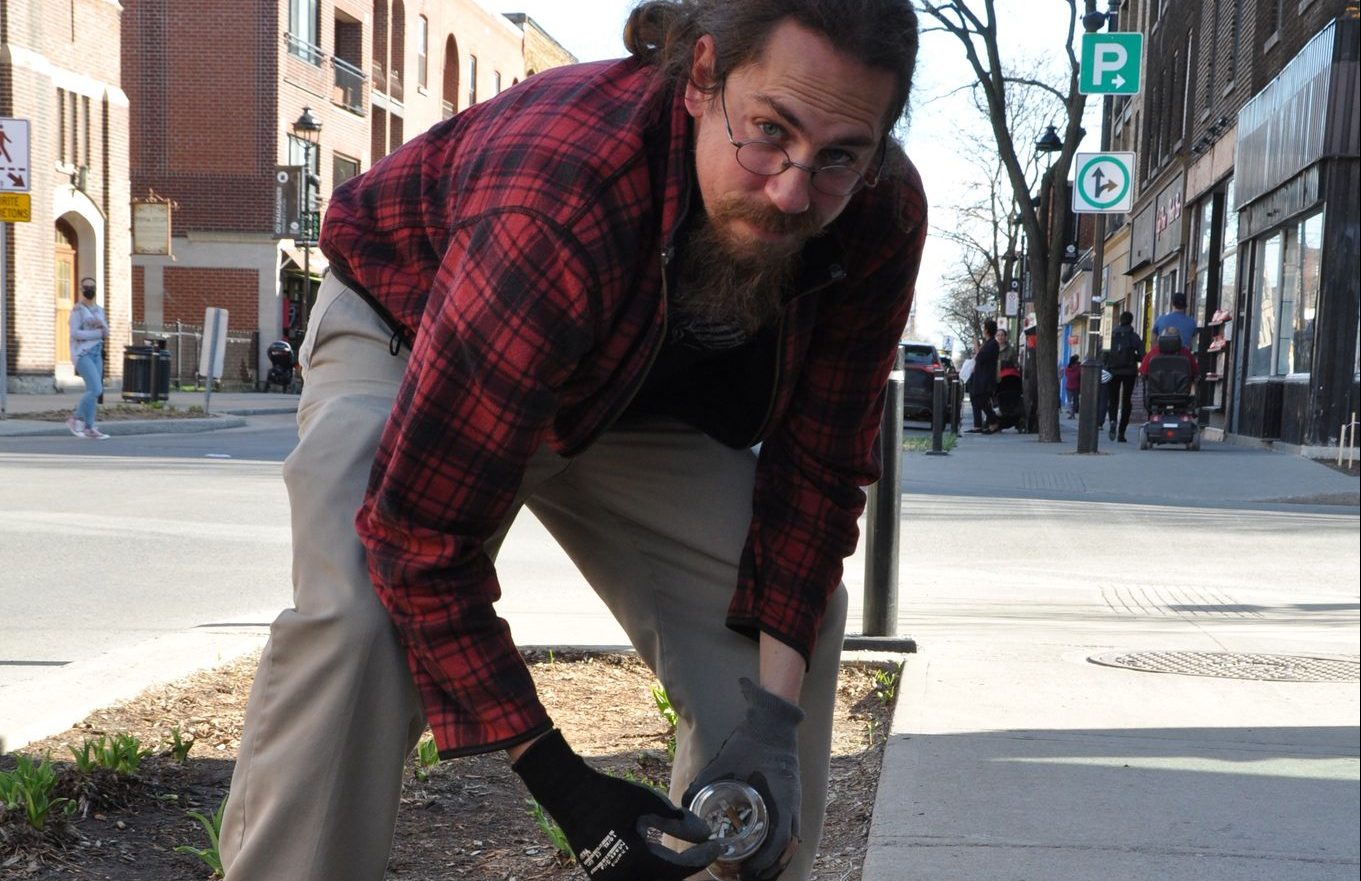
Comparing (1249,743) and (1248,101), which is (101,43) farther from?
(1249,743)

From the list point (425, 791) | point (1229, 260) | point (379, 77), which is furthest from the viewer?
point (379, 77)

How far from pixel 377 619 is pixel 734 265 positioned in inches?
29.1

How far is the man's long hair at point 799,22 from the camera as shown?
202 centimetres

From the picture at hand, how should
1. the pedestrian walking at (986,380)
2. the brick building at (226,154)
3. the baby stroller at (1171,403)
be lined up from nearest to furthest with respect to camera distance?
the baby stroller at (1171,403) < the pedestrian walking at (986,380) < the brick building at (226,154)

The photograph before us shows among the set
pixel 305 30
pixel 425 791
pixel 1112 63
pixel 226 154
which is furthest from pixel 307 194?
pixel 425 791

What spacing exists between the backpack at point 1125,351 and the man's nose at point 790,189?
Answer: 779 inches

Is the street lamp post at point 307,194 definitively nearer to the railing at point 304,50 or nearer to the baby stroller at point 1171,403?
the railing at point 304,50

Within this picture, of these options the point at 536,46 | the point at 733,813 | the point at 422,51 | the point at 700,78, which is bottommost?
the point at 733,813

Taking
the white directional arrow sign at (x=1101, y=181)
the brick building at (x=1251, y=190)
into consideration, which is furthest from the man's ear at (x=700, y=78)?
the white directional arrow sign at (x=1101, y=181)

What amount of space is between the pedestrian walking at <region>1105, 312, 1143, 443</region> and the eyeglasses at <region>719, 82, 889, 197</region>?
746 inches

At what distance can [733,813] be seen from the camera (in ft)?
7.60

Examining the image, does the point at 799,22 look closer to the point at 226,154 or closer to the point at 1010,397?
the point at 1010,397

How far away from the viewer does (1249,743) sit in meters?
3.74

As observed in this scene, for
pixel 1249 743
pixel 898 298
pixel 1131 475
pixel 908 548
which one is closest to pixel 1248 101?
pixel 1131 475
